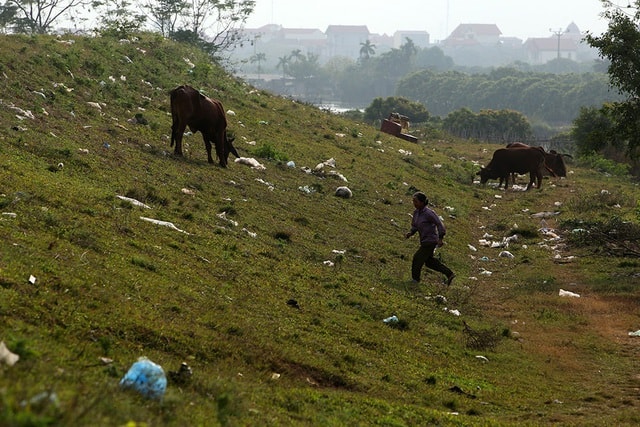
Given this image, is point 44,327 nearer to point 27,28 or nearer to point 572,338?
point 572,338

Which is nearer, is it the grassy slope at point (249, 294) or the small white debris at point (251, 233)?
the grassy slope at point (249, 294)

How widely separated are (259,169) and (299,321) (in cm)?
1124

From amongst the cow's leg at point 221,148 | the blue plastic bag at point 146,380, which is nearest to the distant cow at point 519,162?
the cow's leg at point 221,148

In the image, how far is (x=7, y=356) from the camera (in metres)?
4.81

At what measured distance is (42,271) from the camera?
7.75m

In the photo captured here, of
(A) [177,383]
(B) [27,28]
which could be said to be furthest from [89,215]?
(B) [27,28]

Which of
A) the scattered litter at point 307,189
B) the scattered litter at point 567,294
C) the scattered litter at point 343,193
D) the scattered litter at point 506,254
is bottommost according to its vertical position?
the scattered litter at point 506,254

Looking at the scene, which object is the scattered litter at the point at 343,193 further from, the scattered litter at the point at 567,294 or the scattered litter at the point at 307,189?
the scattered litter at the point at 567,294

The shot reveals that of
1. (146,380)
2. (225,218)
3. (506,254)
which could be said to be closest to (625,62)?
(506,254)

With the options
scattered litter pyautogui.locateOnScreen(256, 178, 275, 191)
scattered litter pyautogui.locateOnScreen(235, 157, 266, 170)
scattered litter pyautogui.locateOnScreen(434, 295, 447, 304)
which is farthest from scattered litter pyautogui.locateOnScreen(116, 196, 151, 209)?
scattered litter pyautogui.locateOnScreen(235, 157, 266, 170)

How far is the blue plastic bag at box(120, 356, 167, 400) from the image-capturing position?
5184mm

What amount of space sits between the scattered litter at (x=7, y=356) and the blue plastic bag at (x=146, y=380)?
70 centimetres

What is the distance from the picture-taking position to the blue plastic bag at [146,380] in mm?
5184

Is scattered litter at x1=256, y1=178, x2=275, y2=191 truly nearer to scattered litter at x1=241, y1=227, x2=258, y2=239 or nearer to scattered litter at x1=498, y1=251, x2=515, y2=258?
scattered litter at x1=241, y1=227, x2=258, y2=239
